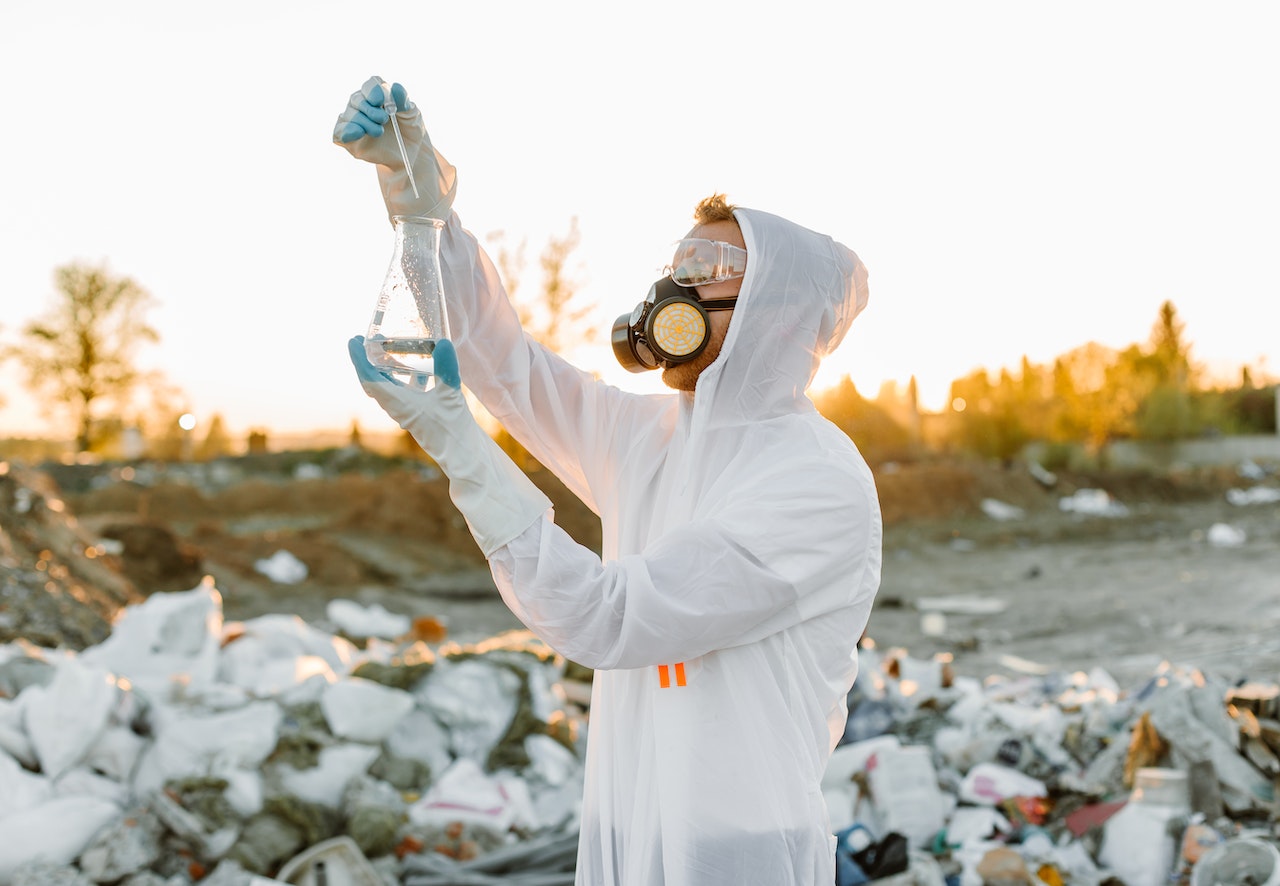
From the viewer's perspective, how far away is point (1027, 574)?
16156 mm

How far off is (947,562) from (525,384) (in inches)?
679

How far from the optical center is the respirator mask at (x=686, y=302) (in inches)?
80.0

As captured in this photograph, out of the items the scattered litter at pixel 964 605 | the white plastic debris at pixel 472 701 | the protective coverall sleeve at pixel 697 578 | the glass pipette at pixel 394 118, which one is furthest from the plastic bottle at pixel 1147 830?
the scattered litter at pixel 964 605

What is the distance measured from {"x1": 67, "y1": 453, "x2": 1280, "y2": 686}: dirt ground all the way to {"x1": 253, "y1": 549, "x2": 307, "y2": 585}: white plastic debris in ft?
0.68

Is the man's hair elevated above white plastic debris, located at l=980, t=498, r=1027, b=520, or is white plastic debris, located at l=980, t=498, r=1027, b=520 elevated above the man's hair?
the man's hair

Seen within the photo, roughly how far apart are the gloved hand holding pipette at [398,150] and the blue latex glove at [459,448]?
44 cm

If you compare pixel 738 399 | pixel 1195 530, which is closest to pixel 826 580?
pixel 738 399

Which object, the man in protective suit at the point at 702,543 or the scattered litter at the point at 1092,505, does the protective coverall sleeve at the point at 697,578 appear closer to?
the man in protective suit at the point at 702,543

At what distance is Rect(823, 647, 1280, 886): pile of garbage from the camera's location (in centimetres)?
431

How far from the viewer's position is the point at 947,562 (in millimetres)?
18484

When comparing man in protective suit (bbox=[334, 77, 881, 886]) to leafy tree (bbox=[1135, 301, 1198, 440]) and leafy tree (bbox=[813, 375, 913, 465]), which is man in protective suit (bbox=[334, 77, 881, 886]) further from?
leafy tree (bbox=[1135, 301, 1198, 440])

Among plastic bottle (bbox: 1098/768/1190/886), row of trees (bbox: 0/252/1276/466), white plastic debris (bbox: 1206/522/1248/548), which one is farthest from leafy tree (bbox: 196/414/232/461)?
plastic bottle (bbox: 1098/768/1190/886)

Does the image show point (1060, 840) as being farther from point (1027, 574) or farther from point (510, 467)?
point (1027, 574)

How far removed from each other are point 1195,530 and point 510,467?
23205 mm
